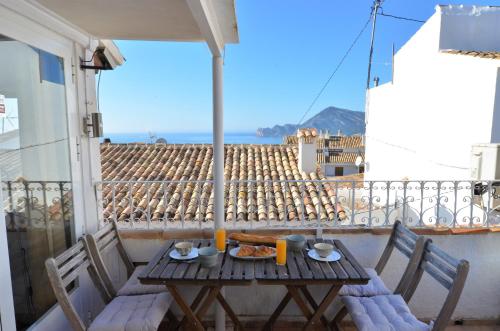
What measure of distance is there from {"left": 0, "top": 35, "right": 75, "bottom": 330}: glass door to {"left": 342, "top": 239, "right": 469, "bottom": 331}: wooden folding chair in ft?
6.73

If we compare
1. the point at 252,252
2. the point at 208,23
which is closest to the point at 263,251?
the point at 252,252

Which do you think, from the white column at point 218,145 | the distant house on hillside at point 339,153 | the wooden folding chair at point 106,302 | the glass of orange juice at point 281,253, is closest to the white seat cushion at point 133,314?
the wooden folding chair at point 106,302

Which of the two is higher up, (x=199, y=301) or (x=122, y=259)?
(x=122, y=259)

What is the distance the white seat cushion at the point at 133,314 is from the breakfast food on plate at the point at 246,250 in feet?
1.89

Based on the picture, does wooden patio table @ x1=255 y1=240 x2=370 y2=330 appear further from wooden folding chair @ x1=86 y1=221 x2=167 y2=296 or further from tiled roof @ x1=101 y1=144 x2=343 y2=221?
tiled roof @ x1=101 y1=144 x2=343 y2=221

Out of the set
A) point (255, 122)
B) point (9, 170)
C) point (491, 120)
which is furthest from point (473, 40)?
point (255, 122)

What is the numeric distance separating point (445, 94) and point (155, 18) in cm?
568

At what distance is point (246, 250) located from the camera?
222 cm

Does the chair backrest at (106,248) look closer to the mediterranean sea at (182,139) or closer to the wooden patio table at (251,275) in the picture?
the wooden patio table at (251,275)

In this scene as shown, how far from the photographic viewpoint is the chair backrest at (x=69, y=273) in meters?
1.79

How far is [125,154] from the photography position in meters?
7.94

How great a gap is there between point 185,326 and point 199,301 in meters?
0.35

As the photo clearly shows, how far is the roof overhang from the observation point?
1.83 meters

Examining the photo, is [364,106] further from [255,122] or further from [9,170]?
[255,122]
